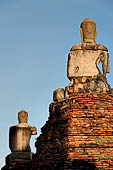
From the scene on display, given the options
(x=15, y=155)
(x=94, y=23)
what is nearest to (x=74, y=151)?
(x=94, y=23)

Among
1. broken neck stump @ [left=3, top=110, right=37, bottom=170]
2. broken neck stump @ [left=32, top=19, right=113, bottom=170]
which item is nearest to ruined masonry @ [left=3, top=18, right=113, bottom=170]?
broken neck stump @ [left=32, top=19, right=113, bottom=170]

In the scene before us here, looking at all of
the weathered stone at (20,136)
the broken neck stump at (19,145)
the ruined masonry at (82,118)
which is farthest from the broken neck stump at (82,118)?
the weathered stone at (20,136)

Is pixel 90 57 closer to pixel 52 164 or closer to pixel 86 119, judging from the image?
pixel 86 119

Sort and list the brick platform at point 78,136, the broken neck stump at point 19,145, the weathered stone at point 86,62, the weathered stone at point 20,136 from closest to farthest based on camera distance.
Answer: the brick platform at point 78,136, the weathered stone at point 86,62, the broken neck stump at point 19,145, the weathered stone at point 20,136

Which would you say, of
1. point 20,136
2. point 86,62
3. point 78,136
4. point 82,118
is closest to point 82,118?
point 82,118

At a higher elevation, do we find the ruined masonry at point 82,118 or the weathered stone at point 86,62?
the weathered stone at point 86,62

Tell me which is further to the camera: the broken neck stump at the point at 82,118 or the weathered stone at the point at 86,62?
the weathered stone at the point at 86,62

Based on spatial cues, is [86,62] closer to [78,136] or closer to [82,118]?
[82,118]

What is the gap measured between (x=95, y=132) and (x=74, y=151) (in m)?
0.56

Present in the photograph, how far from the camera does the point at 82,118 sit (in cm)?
789

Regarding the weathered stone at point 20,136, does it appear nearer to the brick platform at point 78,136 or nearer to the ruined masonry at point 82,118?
the ruined masonry at point 82,118

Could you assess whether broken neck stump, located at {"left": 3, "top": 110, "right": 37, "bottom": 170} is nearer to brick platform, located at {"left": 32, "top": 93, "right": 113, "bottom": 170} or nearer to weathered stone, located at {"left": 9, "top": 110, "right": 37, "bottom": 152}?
weathered stone, located at {"left": 9, "top": 110, "right": 37, "bottom": 152}

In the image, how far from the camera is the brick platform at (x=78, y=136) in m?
7.43

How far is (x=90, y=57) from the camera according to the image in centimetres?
884
